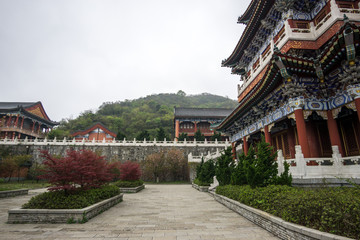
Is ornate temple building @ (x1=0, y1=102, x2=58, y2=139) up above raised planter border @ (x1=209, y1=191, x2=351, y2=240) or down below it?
above

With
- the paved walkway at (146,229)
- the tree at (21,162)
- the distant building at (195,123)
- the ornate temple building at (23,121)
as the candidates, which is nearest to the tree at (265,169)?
the paved walkway at (146,229)

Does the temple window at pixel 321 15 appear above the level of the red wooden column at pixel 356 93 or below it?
above

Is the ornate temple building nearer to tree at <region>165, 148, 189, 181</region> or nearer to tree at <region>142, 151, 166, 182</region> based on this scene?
tree at <region>142, 151, 166, 182</region>


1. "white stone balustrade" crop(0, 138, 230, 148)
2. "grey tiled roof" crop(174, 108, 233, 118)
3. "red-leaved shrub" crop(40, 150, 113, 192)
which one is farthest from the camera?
"grey tiled roof" crop(174, 108, 233, 118)

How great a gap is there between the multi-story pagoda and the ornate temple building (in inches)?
1539

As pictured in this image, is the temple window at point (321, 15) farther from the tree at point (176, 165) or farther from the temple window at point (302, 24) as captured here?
the tree at point (176, 165)

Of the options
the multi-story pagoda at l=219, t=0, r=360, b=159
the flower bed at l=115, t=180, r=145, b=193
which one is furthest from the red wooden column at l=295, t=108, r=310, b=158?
the flower bed at l=115, t=180, r=145, b=193

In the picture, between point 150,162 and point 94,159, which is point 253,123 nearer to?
point 94,159

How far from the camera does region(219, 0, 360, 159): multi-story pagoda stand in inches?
276

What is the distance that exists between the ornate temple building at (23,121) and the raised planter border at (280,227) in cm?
3929

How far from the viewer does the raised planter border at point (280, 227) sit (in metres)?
3.25

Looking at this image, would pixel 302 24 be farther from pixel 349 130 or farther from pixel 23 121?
pixel 23 121

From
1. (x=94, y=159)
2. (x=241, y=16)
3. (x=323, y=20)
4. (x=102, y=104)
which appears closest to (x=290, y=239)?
(x=94, y=159)

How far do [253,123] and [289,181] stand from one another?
301 inches
